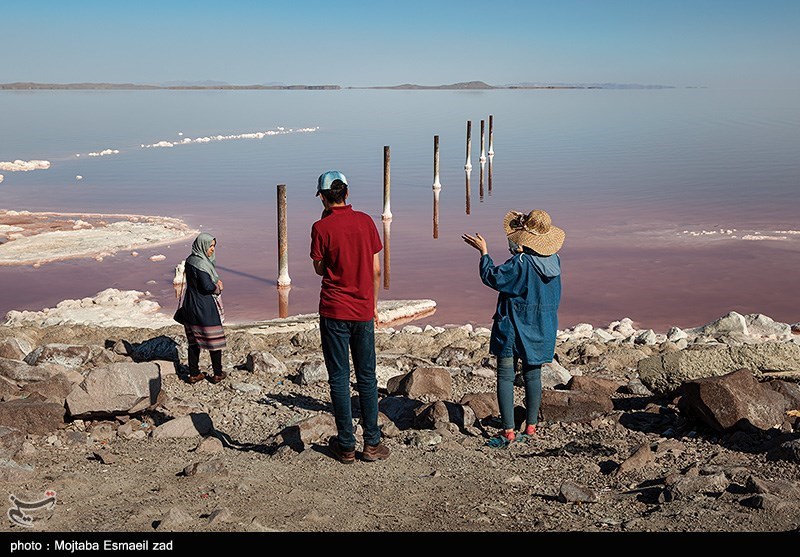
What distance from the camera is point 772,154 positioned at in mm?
39875

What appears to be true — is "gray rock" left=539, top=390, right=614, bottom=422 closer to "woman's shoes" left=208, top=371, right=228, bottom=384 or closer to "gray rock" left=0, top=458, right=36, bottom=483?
"woman's shoes" left=208, top=371, right=228, bottom=384

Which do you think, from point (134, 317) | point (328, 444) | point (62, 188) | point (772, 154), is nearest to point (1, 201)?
point (62, 188)

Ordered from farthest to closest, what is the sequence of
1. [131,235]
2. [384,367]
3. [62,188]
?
[62,188] < [131,235] < [384,367]

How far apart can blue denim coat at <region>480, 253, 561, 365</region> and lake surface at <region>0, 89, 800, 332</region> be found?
26.8ft

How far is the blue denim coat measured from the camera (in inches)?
224

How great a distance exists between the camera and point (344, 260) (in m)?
5.26

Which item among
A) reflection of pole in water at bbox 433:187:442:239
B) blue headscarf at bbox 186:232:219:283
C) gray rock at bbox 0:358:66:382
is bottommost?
reflection of pole in water at bbox 433:187:442:239

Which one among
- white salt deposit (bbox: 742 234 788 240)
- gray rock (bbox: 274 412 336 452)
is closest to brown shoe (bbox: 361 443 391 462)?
gray rock (bbox: 274 412 336 452)

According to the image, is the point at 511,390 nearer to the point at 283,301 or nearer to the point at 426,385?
the point at 426,385

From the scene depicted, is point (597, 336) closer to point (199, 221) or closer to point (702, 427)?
point (702, 427)

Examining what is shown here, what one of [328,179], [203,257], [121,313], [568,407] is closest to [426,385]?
[568,407]

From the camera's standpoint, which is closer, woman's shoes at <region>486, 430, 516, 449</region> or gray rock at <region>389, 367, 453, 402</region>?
woman's shoes at <region>486, 430, 516, 449</region>
